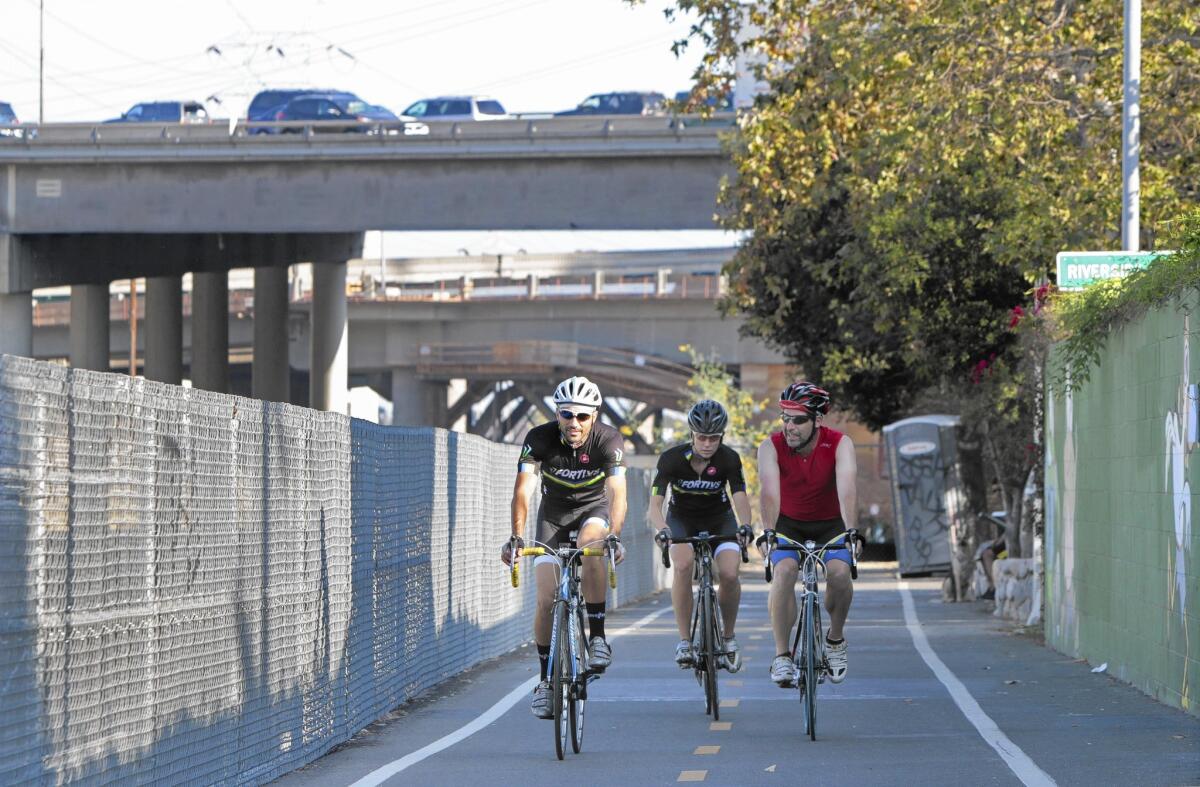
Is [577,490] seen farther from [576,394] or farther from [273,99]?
[273,99]

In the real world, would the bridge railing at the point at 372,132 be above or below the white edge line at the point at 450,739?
above

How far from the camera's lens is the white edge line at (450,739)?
9.82m

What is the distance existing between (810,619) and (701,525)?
185 centimetres

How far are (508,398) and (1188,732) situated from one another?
317 ft

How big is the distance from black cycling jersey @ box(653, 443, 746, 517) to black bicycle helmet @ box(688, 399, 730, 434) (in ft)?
0.86

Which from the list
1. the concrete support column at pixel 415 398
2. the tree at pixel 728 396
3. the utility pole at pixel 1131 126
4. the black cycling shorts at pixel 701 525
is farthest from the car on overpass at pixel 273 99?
the black cycling shorts at pixel 701 525

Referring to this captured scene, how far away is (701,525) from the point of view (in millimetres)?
12898

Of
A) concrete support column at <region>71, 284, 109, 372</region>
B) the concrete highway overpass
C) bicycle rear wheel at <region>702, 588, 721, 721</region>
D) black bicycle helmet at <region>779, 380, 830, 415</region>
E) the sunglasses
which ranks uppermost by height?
the concrete highway overpass

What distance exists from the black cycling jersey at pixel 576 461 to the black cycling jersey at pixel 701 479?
1.13m

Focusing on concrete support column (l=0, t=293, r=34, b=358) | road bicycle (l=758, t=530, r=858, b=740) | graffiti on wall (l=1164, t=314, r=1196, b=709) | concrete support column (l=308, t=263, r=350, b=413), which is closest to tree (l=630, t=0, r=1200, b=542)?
graffiti on wall (l=1164, t=314, r=1196, b=709)

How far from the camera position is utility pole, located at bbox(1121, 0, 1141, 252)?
1961 centimetres

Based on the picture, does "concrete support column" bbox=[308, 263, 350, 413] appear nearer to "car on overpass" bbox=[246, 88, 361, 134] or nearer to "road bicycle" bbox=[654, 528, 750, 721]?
"car on overpass" bbox=[246, 88, 361, 134]

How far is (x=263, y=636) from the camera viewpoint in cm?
988

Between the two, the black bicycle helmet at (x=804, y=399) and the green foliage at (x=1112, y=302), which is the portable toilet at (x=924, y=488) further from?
the black bicycle helmet at (x=804, y=399)
